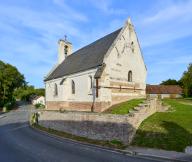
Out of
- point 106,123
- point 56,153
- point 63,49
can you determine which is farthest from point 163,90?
point 56,153

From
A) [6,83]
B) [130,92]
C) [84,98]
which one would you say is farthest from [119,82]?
[6,83]

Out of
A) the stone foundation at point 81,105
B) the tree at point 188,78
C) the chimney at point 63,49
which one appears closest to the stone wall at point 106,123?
the stone foundation at point 81,105

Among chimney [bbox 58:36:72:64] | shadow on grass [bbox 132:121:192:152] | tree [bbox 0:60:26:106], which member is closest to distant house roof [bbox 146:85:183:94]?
chimney [bbox 58:36:72:64]

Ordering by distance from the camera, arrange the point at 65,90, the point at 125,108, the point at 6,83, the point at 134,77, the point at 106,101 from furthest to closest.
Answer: the point at 6,83 < the point at 65,90 < the point at 134,77 < the point at 106,101 < the point at 125,108

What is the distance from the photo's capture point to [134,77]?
31.5 m

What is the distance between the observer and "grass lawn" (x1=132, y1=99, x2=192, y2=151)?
1664cm

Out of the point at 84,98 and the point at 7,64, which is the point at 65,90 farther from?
the point at 7,64

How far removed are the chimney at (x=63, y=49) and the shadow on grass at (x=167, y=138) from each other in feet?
105

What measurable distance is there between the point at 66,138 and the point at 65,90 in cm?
1491

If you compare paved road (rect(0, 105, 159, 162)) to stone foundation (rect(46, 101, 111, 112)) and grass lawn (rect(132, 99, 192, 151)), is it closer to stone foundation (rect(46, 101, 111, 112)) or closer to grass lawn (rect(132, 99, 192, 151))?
grass lawn (rect(132, 99, 192, 151))

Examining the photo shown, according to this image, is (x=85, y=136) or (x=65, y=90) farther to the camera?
(x=65, y=90)

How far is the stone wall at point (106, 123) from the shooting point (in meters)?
18.6

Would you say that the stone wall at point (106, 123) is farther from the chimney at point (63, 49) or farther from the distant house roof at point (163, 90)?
the distant house roof at point (163, 90)

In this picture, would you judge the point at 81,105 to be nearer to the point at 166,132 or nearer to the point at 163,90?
the point at 166,132
